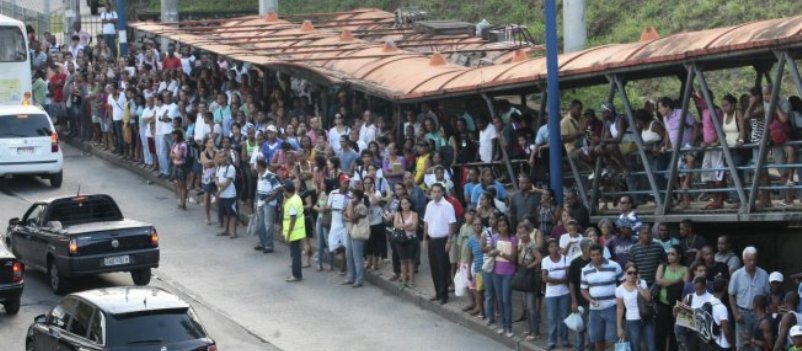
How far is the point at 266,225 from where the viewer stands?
2652 centimetres

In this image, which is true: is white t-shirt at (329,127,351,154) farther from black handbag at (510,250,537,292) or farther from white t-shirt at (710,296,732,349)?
white t-shirt at (710,296,732,349)

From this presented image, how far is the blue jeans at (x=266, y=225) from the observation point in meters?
26.3

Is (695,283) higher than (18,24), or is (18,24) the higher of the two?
(18,24)

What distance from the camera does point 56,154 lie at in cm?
3203

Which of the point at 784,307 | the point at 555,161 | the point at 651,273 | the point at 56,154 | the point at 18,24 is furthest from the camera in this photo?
the point at 18,24

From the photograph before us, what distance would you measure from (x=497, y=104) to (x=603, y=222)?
7.85 meters

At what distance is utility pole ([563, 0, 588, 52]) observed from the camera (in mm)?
29438

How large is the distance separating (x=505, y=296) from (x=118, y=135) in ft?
55.5

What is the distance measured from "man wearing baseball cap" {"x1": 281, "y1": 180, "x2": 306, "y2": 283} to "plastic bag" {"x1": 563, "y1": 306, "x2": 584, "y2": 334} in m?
6.07

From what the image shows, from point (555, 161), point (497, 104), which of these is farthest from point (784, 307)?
point (497, 104)

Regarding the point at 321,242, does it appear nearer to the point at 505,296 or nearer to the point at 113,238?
the point at 113,238

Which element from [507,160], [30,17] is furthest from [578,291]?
[30,17]

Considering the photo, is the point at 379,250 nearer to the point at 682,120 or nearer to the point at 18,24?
the point at 682,120

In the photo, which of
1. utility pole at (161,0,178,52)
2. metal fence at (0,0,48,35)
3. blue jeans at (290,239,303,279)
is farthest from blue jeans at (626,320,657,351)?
metal fence at (0,0,48,35)
